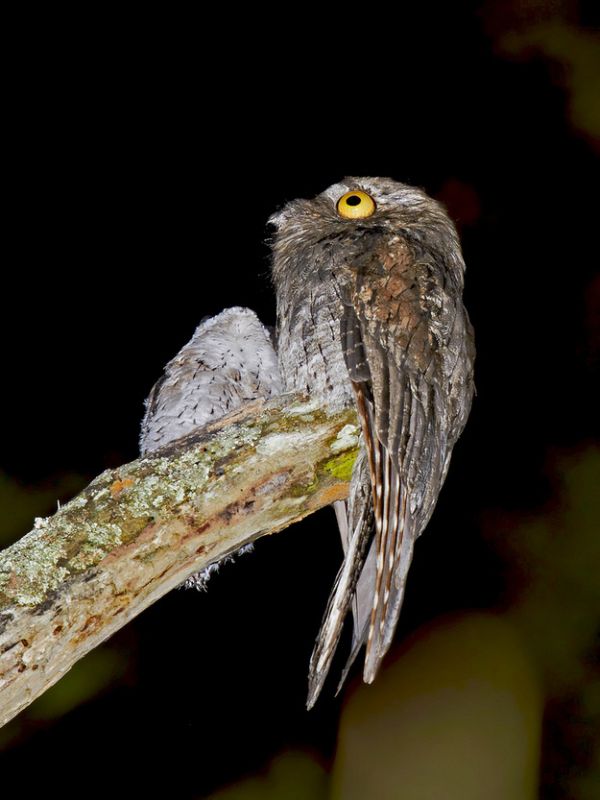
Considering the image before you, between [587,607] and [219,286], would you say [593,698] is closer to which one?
[587,607]

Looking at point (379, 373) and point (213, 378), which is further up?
point (213, 378)

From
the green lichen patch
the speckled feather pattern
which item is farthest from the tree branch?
the speckled feather pattern

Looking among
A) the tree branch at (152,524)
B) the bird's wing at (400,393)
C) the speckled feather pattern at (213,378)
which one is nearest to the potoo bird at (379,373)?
the bird's wing at (400,393)

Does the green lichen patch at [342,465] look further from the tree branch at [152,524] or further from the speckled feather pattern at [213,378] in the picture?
the speckled feather pattern at [213,378]

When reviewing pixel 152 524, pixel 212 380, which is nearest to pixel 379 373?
pixel 152 524

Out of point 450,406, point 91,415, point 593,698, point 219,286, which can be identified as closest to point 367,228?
point 450,406

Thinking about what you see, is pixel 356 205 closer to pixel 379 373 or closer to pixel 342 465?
→ pixel 379 373

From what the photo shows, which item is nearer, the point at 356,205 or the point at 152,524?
the point at 152,524
